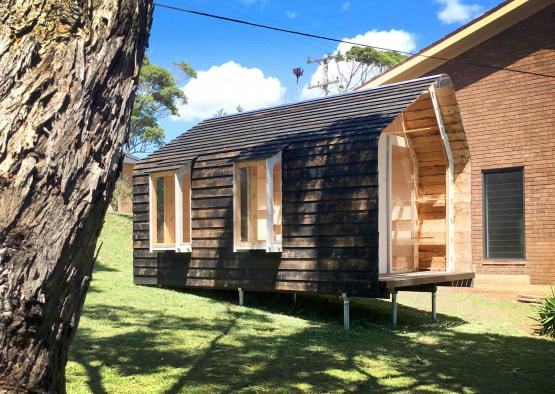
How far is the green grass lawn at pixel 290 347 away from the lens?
6.29 metres

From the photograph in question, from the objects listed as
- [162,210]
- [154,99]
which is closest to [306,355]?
[162,210]

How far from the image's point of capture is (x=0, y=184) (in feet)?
7.23

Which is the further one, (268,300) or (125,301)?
(268,300)

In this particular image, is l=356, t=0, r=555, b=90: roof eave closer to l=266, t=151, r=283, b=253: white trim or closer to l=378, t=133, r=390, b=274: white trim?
l=378, t=133, r=390, b=274: white trim

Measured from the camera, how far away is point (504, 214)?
15289 millimetres

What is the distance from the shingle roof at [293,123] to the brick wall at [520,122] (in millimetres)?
4732

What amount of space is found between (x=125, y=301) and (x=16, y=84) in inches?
368

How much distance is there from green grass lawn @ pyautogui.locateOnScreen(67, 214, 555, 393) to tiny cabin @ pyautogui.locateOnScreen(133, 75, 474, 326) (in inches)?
31.5

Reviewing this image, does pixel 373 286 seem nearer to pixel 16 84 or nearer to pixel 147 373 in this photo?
pixel 147 373

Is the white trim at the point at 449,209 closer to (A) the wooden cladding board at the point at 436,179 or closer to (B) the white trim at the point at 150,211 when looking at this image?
(A) the wooden cladding board at the point at 436,179

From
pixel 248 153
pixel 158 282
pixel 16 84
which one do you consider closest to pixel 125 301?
pixel 158 282

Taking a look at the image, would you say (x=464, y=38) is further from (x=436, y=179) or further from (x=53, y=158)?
(x=53, y=158)

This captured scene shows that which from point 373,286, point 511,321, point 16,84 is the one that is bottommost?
point 511,321

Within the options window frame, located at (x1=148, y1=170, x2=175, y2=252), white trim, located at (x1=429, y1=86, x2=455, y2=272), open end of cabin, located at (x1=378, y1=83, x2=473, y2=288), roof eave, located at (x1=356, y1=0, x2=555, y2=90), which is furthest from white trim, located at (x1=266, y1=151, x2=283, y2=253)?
roof eave, located at (x1=356, y1=0, x2=555, y2=90)
